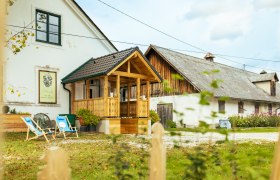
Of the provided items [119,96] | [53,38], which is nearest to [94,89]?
[119,96]

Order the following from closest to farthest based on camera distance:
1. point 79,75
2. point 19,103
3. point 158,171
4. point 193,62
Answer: point 158,171, point 19,103, point 79,75, point 193,62

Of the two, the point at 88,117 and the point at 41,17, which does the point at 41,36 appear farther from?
the point at 88,117

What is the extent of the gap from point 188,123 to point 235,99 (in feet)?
21.1

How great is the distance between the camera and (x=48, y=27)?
17812 mm

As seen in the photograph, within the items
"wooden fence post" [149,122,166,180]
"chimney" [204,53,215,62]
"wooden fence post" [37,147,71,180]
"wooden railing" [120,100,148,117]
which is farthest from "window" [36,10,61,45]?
"chimney" [204,53,215,62]

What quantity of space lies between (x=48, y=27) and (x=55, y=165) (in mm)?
17341

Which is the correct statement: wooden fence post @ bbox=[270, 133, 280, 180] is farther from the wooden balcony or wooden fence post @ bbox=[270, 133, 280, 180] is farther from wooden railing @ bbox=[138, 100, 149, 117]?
wooden railing @ bbox=[138, 100, 149, 117]

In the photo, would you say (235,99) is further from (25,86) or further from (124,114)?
(25,86)

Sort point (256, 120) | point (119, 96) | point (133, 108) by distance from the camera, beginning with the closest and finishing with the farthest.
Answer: point (119, 96) → point (133, 108) → point (256, 120)

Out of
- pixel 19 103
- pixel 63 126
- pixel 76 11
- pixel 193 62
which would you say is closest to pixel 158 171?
pixel 63 126

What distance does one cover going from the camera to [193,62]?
33.7 m

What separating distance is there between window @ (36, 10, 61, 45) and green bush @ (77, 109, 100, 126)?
452 centimetres

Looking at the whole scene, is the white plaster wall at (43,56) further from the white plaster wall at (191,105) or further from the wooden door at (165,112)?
the wooden door at (165,112)

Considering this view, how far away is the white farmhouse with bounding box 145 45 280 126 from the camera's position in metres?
27.1
